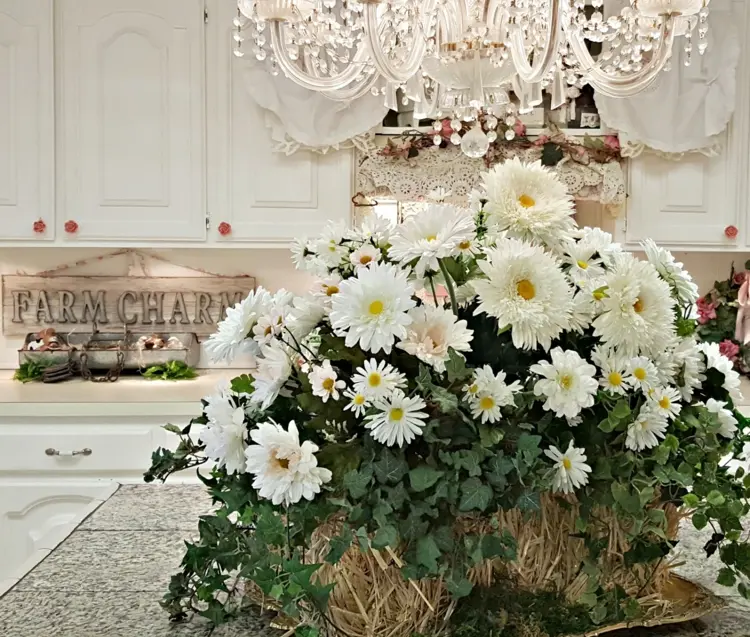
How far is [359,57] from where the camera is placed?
183 centimetres

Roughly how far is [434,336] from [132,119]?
2140 mm

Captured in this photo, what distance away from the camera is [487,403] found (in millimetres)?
713

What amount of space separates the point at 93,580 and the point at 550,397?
57 centimetres

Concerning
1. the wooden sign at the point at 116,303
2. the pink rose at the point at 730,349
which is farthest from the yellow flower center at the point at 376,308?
the pink rose at the point at 730,349

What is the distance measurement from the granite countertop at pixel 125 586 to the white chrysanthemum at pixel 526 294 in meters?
0.33

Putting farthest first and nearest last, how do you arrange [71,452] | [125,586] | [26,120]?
1. [26,120]
2. [71,452]
3. [125,586]

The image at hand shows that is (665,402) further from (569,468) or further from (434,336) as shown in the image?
(434,336)

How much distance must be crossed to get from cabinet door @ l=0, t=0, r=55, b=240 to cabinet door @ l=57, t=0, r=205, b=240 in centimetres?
4

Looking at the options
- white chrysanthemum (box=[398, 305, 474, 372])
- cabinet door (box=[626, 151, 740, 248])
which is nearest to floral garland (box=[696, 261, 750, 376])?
cabinet door (box=[626, 151, 740, 248])

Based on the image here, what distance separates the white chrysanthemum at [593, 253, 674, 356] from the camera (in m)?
0.74

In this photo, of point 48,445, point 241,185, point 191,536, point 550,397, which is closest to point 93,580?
point 191,536

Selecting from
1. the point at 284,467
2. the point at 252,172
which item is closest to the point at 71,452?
the point at 252,172

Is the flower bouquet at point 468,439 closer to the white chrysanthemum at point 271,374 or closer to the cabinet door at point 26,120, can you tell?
the white chrysanthemum at point 271,374

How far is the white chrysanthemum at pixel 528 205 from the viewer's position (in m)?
0.77
